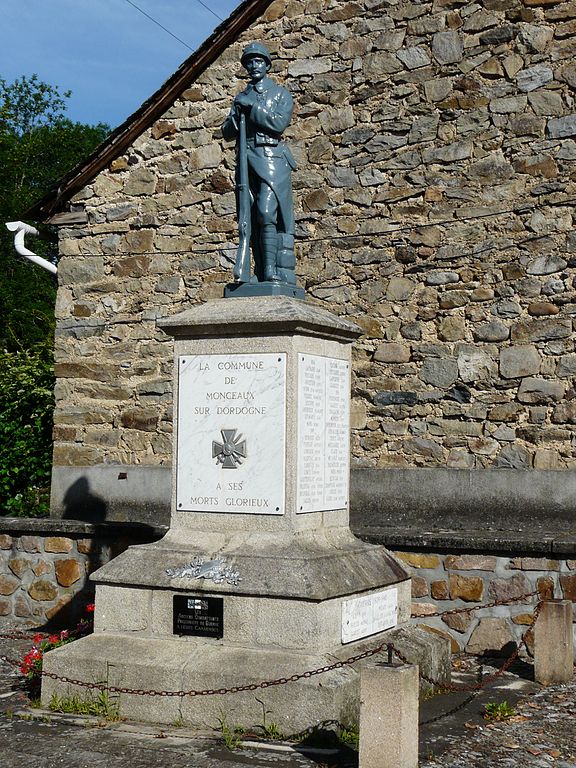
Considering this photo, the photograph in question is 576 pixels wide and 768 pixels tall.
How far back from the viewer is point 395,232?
34.2ft

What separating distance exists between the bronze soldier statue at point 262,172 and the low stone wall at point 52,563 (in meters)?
3.08

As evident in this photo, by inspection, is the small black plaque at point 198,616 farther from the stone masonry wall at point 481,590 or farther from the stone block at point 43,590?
the stone block at point 43,590

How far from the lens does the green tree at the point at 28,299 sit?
13.0 m

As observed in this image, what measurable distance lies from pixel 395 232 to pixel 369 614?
486cm

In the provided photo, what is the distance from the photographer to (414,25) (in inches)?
412

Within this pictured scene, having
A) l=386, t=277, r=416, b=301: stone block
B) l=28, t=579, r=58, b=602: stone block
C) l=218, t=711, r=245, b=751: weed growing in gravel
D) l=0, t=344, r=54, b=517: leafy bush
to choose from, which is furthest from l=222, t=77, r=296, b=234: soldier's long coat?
l=0, t=344, r=54, b=517: leafy bush

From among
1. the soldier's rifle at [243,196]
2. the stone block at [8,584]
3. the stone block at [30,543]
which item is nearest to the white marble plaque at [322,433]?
the soldier's rifle at [243,196]

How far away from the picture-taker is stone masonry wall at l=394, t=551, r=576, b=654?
809cm

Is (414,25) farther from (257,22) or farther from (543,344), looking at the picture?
(543,344)

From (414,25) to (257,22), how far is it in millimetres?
1796

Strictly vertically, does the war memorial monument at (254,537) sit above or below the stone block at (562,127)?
below

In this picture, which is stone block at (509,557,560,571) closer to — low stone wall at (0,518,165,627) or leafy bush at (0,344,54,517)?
low stone wall at (0,518,165,627)

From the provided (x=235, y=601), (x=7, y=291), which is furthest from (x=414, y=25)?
(x=7, y=291)

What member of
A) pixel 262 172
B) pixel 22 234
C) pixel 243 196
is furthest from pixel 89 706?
pixel 22 234
